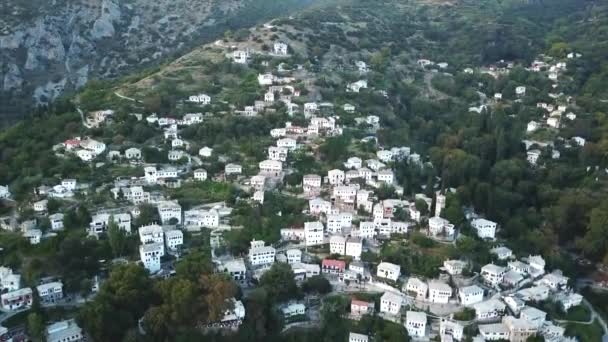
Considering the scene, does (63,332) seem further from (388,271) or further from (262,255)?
(388,271)

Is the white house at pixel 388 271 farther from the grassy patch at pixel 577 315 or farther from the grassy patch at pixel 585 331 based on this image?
the grassy patch at pixel 585 331

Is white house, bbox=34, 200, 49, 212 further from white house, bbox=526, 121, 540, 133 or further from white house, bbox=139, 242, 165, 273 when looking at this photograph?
white house, bbox=526, 121, 540, 133

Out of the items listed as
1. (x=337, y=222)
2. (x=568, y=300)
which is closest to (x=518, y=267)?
(x=568, y=300)

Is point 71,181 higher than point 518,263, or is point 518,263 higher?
point 71,181

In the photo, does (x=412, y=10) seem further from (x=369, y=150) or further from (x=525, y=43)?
(x=369, y=150)

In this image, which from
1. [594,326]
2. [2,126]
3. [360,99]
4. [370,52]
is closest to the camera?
[594,326]

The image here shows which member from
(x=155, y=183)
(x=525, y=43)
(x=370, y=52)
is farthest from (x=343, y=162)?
(x=525, y=43)

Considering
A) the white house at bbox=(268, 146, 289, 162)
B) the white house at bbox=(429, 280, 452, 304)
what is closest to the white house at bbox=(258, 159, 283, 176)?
the white house at bbox=(268, 146, 289, 162)
